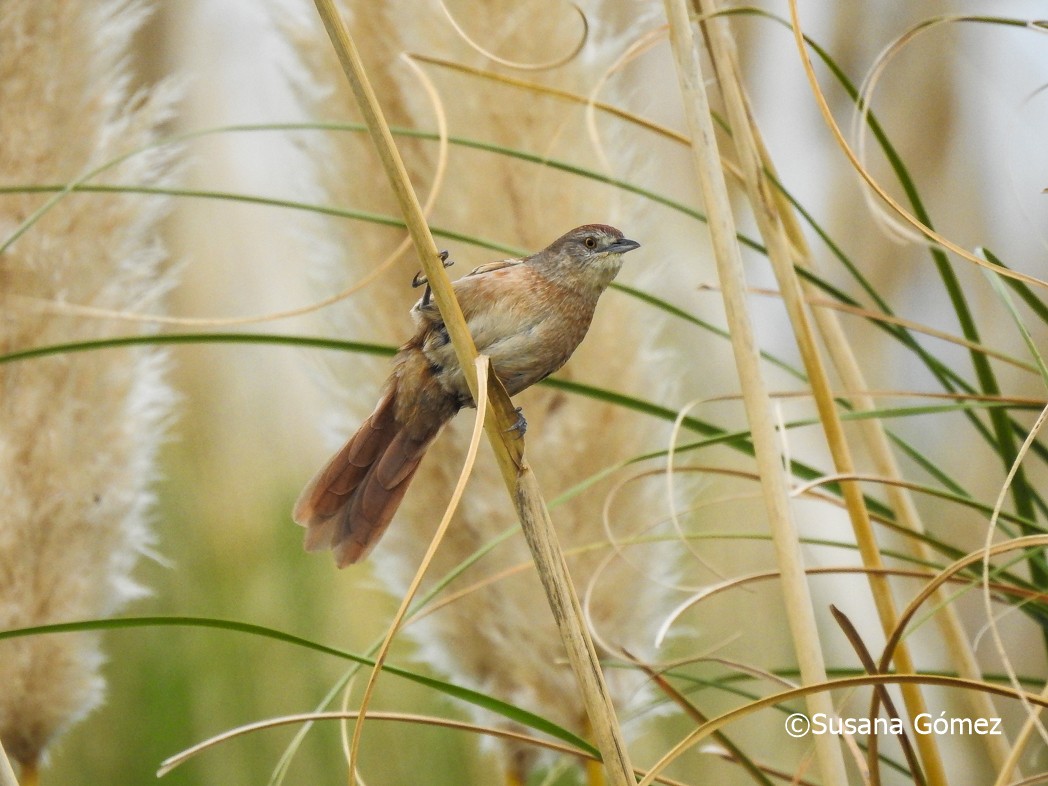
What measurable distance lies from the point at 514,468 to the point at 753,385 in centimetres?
17

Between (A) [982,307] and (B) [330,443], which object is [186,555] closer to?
(B) [330,443]

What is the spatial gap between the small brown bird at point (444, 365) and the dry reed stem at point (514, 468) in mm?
148

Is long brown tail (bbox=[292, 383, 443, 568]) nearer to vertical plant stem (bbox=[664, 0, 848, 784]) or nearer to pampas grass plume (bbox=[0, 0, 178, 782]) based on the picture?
vertical plant stem (bbox=[664, 0, 848, 784])

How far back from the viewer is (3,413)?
38.8 inches

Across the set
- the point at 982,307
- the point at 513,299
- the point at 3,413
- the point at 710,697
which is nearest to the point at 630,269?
the point at 513,299

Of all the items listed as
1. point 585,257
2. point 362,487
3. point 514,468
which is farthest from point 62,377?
point 514,468

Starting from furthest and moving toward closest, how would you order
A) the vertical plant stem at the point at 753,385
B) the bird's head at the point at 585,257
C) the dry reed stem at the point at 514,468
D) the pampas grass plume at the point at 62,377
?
the pampas grass plume at the point at 62,377 → the bird's head at the point at 585,257 → the vertical plant stem at the point at 753,385 → the dry reed stem at the point at 514,468

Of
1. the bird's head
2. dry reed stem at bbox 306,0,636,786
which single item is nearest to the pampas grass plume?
the bird's head

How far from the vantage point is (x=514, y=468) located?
0.45 metres

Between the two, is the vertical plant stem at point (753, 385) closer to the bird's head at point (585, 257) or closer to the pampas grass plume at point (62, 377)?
the bird's head at point (585, 257)

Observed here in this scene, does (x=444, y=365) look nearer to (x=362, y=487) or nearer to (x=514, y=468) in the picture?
(x=362, y=487)

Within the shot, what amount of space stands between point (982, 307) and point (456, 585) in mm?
1537

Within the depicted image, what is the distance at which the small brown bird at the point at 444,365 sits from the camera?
24.6 inches

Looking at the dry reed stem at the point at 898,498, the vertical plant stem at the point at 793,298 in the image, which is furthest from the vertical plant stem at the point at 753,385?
the dry reed stem at the point at 898,498
